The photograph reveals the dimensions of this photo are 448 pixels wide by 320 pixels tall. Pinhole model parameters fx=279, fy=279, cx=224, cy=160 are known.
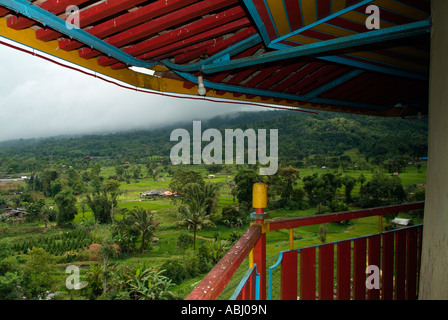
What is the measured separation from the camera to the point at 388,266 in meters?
1.57

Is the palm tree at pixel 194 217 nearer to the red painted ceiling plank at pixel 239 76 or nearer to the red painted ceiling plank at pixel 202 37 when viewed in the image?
the red painted ceiling plank at pixel 239 76

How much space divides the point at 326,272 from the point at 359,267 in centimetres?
24

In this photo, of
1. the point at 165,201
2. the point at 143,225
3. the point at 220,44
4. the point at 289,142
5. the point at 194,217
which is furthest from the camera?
the point at 289,142

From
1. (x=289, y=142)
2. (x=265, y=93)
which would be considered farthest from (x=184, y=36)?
(x=289, y=142)

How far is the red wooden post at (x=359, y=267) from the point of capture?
1.45 m

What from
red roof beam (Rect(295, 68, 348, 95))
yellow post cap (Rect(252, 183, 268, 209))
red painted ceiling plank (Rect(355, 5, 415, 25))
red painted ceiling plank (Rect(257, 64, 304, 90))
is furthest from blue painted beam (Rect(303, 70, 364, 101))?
yellow post cap (Rect(252, 183, 268, 209))

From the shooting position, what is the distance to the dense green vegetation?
2141cm

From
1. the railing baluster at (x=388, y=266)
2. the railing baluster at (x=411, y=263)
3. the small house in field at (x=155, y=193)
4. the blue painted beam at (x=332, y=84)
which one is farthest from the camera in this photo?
the small house in field at (x=155, y=193)

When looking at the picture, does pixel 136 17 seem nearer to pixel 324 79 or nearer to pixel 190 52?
pixel 190 52

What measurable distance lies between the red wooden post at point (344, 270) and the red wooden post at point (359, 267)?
0.05 m

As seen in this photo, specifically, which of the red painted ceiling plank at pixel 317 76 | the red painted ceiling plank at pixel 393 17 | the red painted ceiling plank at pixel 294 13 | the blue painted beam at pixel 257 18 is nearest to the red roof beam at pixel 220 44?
the blue painted beam at pixel 257 18

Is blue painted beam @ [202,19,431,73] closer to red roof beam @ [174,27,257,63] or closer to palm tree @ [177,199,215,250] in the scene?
red roof beam @ [174,27,257,63]

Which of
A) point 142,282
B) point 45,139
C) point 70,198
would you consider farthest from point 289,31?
point 45,139

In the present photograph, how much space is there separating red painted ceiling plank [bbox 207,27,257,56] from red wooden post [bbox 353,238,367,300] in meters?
1.34
